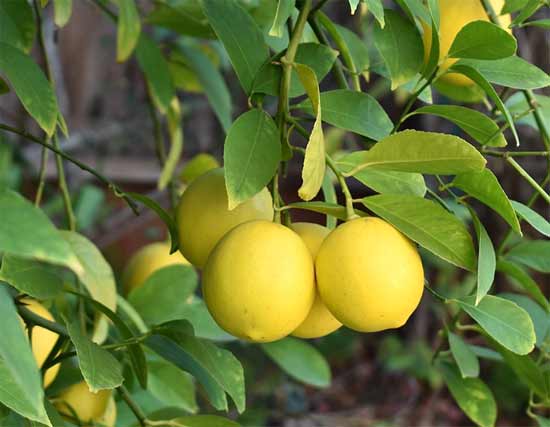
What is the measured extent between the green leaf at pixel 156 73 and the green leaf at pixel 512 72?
0.42 m

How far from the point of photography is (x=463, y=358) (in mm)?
634

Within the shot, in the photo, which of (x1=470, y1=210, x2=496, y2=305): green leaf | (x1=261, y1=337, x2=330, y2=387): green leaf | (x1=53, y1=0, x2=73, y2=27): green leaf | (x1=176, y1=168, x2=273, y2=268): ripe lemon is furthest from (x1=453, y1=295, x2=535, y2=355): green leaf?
(x1=261, y1=337, x2=330, y2=387): green leaf

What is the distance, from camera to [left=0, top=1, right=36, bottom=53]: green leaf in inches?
27.5

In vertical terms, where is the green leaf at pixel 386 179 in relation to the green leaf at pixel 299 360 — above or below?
above

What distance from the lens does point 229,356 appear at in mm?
537

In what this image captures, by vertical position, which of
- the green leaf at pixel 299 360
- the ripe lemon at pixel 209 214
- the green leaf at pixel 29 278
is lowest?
the green leaf at pixel 299 360

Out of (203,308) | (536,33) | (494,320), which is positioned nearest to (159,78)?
(203,308)

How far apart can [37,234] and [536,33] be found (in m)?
2.06

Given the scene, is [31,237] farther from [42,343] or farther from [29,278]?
[42,343]

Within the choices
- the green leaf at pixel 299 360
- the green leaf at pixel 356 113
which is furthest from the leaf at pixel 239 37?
the green leaf at pixel 299 360

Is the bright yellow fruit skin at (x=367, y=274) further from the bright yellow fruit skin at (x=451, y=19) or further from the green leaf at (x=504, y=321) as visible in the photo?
the bright yellow fruit skin at (x=451, y=19)

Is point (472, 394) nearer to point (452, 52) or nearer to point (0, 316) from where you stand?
point (452, 52)

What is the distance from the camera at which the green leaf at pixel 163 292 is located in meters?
0.78

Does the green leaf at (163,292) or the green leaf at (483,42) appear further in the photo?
the green leaf at (163,292)
